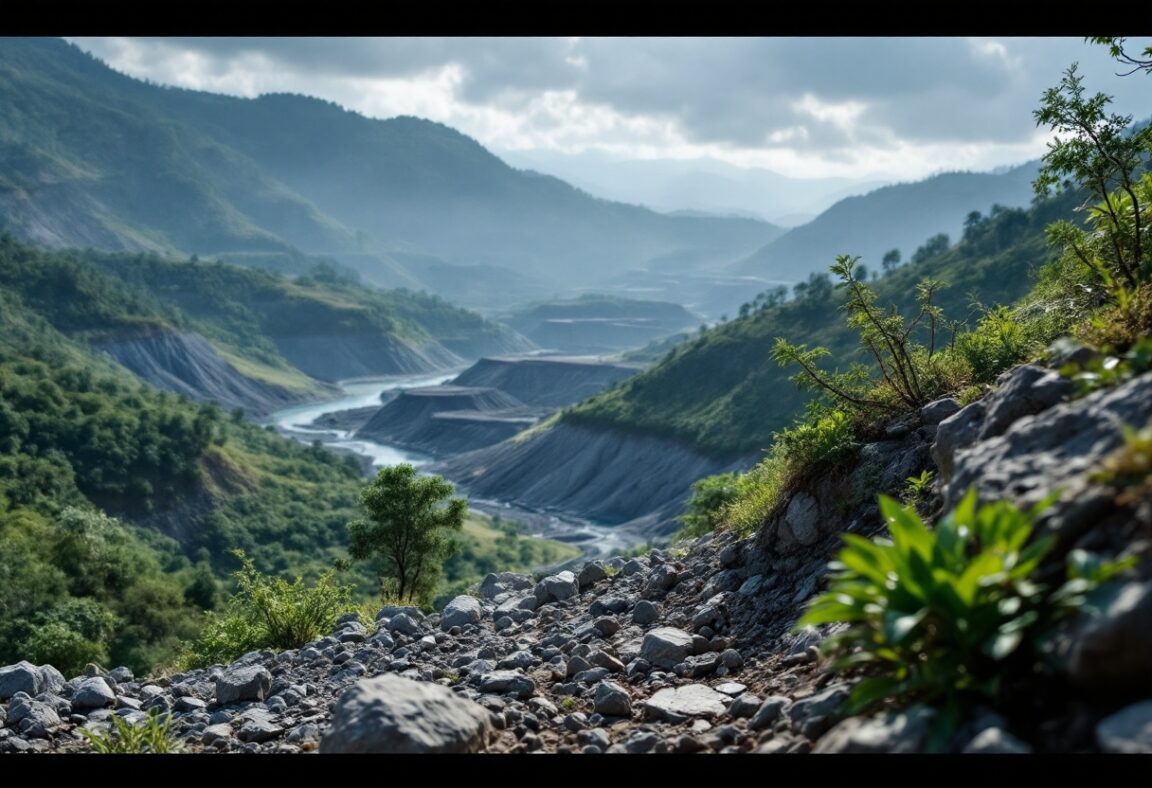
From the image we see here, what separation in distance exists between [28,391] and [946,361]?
9505 centimetres

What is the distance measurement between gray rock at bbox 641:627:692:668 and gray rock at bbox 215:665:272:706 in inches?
180

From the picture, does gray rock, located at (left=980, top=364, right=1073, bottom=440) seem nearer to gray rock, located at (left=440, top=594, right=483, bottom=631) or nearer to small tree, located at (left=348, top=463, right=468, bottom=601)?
gray rock, located at (left=440, top=594, right=483, bottom=631)

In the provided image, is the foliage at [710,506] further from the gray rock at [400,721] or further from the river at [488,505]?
the river at [488,505]

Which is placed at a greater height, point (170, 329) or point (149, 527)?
point (170, 329)

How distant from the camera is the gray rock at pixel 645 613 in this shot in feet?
38.4

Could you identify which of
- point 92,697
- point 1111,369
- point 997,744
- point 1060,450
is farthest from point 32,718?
point 1111,369

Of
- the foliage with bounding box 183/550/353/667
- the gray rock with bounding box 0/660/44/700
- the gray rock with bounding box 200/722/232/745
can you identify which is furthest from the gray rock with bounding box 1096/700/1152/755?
the foliage with bounding box 183/550/353/667

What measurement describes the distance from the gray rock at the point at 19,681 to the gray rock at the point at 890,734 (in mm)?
10056

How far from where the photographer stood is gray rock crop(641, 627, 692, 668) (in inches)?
387

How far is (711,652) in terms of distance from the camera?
991 centimetres

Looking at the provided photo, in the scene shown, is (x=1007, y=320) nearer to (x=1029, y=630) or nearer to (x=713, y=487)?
(x=1029, y=630)

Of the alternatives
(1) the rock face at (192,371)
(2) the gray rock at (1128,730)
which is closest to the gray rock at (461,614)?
(2) the gray rock at (1128,730)
